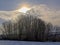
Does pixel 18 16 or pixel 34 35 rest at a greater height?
pixel 18 16

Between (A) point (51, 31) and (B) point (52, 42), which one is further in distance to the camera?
(B) point (52, 42)

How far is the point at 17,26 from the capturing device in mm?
17125

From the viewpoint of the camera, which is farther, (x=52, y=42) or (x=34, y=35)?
(x=52, y=42)

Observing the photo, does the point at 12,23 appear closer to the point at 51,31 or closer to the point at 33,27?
the point at 33,27

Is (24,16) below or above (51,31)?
above

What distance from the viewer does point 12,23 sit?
17.5m

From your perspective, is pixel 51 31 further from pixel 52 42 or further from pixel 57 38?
pixel 52 42

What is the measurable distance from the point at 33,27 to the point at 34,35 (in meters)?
0.58

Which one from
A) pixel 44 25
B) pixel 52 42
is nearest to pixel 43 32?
pixel 44 25

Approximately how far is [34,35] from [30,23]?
949 millimetres

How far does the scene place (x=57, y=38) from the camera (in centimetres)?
1719

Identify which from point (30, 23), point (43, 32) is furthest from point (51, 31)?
Answer: point (30, 23)

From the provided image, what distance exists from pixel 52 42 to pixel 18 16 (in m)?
3.38

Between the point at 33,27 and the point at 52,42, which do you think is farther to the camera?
the point at 52,42
